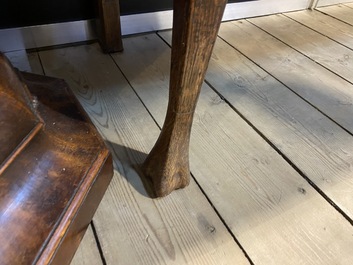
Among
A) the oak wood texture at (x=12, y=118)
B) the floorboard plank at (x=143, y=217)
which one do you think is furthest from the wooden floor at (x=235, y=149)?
the oak wood texture at (x=12, y=118)

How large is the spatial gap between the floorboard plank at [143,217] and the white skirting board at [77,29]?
13.6 inches

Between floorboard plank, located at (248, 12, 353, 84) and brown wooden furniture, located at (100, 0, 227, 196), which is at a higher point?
brown wooden furniture, located at (100, 0, 227, 196)

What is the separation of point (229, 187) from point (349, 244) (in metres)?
0.22

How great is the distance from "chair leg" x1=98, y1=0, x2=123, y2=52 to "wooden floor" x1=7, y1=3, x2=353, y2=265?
0.03m

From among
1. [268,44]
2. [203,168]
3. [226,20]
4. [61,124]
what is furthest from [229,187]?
[226,20]

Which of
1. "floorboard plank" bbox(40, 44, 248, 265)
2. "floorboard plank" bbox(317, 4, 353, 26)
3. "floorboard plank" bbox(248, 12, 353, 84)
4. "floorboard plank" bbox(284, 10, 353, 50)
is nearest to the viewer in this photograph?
"floorboard plank" bbox(40, 44, 248, 265)

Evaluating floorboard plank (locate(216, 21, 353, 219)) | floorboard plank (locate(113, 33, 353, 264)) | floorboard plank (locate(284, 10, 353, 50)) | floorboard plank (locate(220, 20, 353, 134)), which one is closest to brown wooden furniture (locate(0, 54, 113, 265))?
floorboard plank (locate(113, 33, 353, 264))

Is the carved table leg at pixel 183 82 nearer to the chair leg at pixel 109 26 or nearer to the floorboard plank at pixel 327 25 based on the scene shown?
the chair leg at pixel 109 26

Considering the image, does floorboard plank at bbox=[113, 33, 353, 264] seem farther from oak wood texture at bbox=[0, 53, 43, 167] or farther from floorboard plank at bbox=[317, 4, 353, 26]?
floorboard plank at bbox=[317, 4, 353, 26]

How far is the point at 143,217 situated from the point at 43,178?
0.18 metres

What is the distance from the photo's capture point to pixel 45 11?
88 centimetres

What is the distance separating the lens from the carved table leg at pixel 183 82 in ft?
1.14

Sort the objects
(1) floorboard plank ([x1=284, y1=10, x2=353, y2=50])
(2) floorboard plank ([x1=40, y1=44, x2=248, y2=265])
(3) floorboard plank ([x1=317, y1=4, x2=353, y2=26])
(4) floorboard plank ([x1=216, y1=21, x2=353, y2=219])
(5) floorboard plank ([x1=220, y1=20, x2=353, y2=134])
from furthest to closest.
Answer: (3) floorboard plank ([x1=317, y1=4, x2=353, y2=26]) < (1) floorboard plank ([x1=284, y1=10, x2=353, y2=50]) < (5) floorboard plank ([x1=220, y1=20, x2=353, y2=134]) < (4) floorboard plank ([x1=216, y1=21, x2=353, y2=219]) < (2) floorboard plank ([x1=40, y1=44, x2=248, y2=265])

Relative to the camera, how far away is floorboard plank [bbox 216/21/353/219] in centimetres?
62
